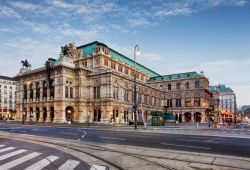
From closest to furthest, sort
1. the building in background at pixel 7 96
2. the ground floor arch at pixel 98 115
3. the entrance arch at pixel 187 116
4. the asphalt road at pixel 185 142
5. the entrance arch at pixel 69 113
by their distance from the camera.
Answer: the asphalt road at pixel 185 142
the ground floor arch at pixel 98 115
the entrance arch at pixel 69 113
the entrance arch at pixel 187 116
the building in background at pixel 7 96

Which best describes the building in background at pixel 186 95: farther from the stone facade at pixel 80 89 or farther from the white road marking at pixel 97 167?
the white road marking at pixel 97 167

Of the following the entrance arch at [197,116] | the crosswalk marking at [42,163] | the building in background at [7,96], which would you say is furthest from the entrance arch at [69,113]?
the building in background at [7,96]

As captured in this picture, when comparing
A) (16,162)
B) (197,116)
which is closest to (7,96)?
(197,116)

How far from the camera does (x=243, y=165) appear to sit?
27.6ft

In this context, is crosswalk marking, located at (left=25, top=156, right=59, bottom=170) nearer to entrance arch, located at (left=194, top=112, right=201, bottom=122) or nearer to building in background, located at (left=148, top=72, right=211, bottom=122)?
building in background, located at (left=148, top=72, right=211, bottom=122)

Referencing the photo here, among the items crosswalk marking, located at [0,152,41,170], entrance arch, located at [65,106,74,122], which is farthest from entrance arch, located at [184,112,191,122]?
crosswalk marking, located at [0,152,41,170]

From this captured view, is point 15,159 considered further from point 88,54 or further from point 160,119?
point 88,54

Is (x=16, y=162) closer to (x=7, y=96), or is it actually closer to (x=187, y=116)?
(x=187, y=116)

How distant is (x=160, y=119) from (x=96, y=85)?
73.0ft

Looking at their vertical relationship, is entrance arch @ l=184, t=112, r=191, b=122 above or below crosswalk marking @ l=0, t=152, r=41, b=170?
below

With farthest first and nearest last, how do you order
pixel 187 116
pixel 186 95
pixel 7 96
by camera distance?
pixel 7 96 < pixel 187 116 < pixel 186 95

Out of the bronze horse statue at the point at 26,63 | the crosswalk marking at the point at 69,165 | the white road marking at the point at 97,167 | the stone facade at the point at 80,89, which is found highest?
the bronze horse statue at the point at 26,63

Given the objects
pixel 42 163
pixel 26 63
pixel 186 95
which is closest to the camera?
pixel 42 163

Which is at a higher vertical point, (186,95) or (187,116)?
(186,95)
